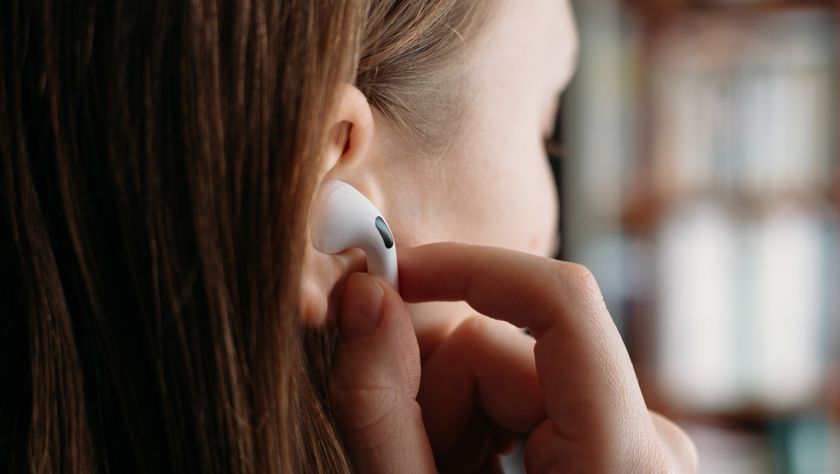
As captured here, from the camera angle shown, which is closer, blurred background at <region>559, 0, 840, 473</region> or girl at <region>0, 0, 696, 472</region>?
girl at <region>0, 0, 696, 472</region>

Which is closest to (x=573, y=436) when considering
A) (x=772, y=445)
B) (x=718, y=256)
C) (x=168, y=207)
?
(x=168, y=207)

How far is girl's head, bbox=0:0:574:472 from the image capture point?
46 centimetres

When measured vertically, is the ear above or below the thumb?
above

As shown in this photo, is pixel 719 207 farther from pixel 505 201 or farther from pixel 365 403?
pixel 365 403

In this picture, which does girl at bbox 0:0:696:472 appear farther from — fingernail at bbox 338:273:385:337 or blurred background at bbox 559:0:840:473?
blurred background at bbox 559:0:840:473

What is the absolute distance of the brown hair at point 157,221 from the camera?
46 centimetres

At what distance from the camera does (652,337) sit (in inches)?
95.0

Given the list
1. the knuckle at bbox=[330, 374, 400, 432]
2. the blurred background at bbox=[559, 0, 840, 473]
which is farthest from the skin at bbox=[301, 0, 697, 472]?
the blurred background at bbox=[559, 0, 840, 473]

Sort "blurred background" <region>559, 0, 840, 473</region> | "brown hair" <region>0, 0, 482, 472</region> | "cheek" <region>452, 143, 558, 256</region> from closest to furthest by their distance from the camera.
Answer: "brown hair" <region>0, 0, 482, 472</region>, "cheek" <region>452, 143, 558, 256</region>, "blurred background" <region>559, 0, 840, 473</region>

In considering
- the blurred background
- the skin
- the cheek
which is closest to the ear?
the skin

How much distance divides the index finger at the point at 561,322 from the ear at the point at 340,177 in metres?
0.05

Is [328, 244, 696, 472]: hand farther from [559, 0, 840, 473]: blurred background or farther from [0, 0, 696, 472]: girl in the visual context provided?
[559, 0, 840, 473]: blurred background

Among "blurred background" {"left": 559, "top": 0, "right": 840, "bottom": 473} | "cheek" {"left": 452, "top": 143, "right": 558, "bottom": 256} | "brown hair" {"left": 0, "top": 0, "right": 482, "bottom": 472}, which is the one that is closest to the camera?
"brown hair" {"left": 0, "top": 0, "right": 482, "bottom": 472}

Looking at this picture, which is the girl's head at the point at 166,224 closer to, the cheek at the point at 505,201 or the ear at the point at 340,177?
Result: the ear at the point at 340,177
